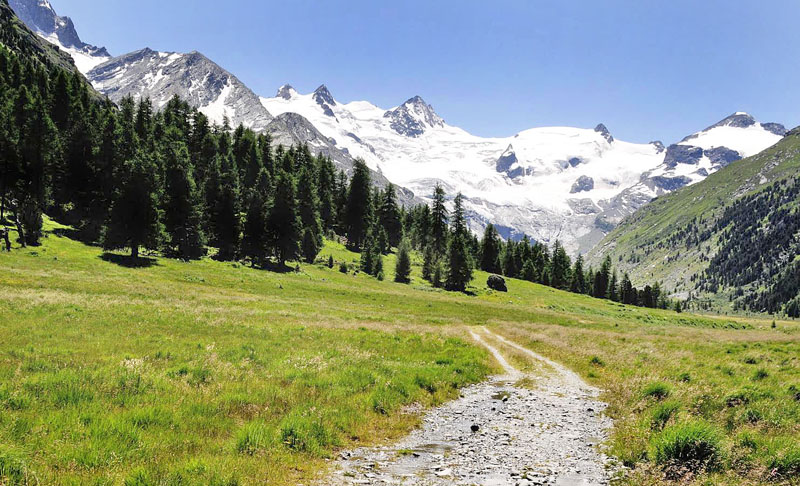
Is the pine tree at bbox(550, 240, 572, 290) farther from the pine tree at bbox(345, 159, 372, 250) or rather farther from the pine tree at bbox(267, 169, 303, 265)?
the pine tree at bbox(267, 169, 303, 265)

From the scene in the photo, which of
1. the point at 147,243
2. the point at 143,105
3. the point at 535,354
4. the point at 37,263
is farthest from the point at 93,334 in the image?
the point at 143,105

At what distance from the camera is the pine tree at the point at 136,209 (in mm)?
53062

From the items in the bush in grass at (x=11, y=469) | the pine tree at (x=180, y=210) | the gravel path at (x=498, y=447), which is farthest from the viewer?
the pine tree at (x=180, y=210)

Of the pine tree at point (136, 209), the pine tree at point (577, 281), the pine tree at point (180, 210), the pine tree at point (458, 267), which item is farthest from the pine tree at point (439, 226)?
the pine tree at point (136, 209)

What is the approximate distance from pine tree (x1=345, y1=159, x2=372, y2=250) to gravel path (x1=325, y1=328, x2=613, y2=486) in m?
85.3

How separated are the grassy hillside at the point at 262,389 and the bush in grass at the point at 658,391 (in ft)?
0.19

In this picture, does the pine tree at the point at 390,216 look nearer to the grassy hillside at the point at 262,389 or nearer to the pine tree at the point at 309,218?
the pine tree at the point at 309,218

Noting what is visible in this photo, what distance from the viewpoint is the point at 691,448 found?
25.6 ft

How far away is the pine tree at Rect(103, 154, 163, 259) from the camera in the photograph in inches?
2089

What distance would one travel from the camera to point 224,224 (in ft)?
Answer: 235

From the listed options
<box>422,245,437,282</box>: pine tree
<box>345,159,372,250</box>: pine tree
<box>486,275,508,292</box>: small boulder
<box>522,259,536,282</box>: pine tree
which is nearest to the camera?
<box>486,275,508,292</box>: small boulder

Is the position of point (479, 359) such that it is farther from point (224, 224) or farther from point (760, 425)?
point (224, 224)

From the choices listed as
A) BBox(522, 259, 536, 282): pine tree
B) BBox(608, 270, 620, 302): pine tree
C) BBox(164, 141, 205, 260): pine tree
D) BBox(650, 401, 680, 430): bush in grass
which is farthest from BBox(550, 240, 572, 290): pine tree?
BBox(650, 401, 680, 430): bush in grass

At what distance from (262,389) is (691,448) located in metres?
10.8
